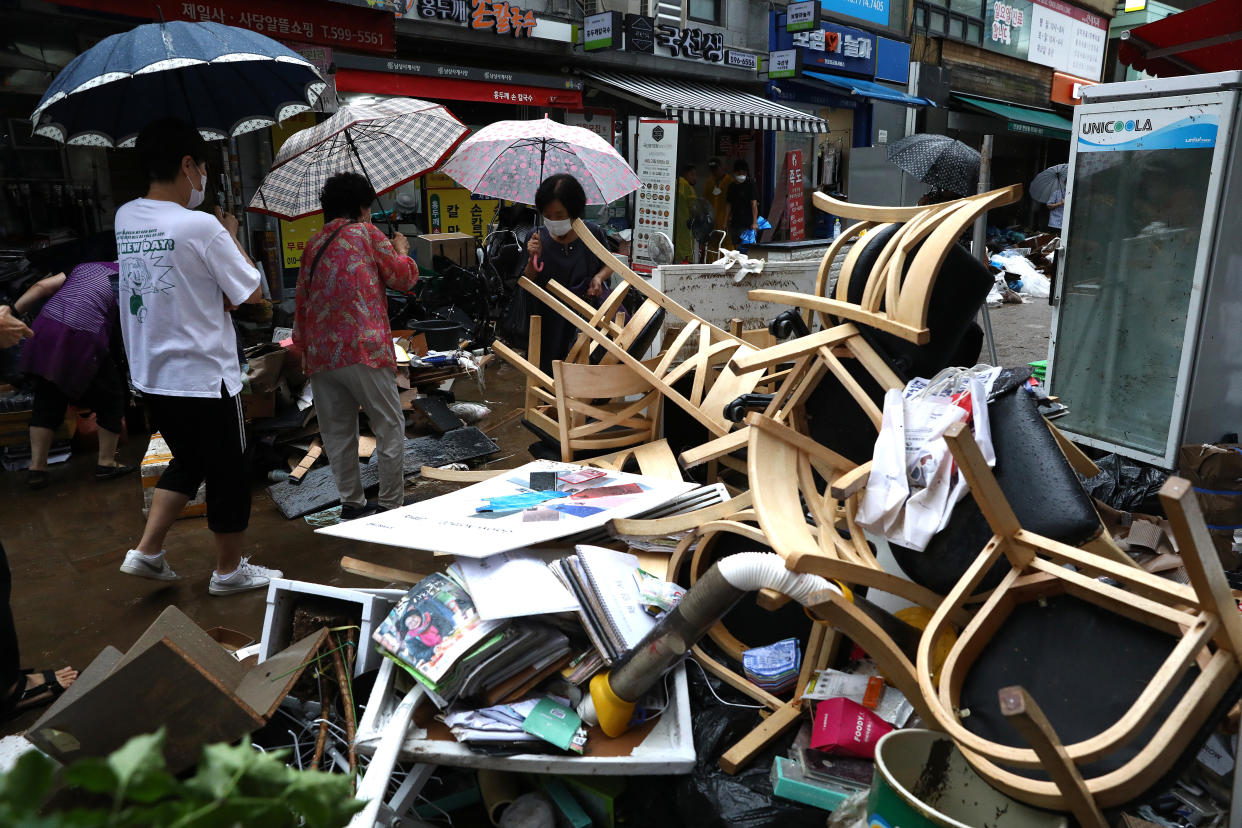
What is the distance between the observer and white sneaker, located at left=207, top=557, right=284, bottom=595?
144 inches

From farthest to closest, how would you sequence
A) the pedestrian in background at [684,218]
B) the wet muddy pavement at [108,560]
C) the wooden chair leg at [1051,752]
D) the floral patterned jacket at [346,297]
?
the pedestrian in background at [684,218] → the floral patterned jacket at [346,297] → the wet muddy pavement at [108,560] → the wooden chair leg at [1051,752]

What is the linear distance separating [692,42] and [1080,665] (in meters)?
13.8

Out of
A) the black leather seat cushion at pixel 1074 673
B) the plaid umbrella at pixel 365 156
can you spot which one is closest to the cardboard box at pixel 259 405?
the plaid umbrella at pixel 365 156

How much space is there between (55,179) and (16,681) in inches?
257

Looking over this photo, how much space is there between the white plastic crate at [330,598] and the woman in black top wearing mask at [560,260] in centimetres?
250

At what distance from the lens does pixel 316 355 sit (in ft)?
12.8

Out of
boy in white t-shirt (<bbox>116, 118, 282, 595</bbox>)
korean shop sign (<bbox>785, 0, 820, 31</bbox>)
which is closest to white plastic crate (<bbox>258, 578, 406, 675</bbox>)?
boy in white t-shirt (<bbox>116, 118, 282, 595</bbox>)

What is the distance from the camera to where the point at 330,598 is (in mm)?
2691

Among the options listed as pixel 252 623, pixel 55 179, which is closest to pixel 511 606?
pixel 252 623

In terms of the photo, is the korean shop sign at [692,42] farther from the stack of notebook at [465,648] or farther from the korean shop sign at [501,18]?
the stack of notebook at [465,648]

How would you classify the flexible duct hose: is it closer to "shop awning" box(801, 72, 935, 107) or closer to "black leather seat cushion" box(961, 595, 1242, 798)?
"black leather seat cushion" box(961, 595, 1242, 798)

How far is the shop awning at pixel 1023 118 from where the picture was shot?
1873 cm

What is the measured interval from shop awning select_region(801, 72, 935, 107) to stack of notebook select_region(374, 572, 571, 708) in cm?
1559

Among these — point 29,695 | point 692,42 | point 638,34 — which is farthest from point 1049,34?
point 29,695
